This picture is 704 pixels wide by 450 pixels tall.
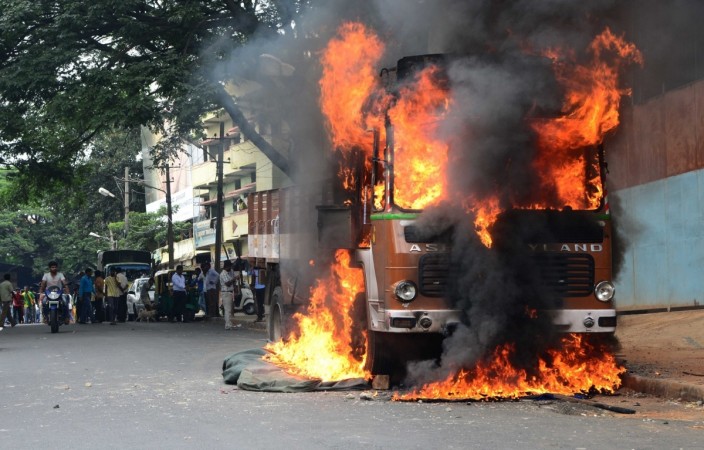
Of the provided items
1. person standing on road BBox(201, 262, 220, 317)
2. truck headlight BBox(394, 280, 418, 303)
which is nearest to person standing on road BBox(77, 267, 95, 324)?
person standing on road BBox(201, 262, 220, 317)

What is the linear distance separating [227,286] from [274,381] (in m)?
13.4

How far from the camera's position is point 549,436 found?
24.9 ft

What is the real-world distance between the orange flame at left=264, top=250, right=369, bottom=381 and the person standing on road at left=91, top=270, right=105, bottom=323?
17677mm

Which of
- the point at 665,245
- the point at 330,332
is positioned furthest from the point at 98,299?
the point at 330,332

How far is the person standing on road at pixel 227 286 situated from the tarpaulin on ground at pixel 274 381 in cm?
1179

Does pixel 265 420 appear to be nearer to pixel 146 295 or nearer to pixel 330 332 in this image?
pixel 330 332

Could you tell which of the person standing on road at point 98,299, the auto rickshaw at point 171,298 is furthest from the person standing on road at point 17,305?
the auto rickshaw at point 171,298

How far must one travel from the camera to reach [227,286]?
24.1m

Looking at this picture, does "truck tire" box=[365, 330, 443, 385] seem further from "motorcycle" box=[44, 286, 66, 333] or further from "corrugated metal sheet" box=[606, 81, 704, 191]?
"motorcycle" box=[44, 286, 66, 333]

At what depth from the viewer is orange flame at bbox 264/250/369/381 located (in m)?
11.3

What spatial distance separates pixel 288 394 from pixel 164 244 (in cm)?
5349

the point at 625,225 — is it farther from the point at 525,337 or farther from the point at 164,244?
the point at 164,244

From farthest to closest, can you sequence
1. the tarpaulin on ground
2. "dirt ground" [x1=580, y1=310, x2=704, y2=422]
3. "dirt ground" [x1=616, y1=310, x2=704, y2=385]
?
"dirt ground" [x1=616, y1=310, x2=704, y2=385] < the tarpaulin on ground < "dirt ground" [x1=580, y1=310, x2=704, y2=422]

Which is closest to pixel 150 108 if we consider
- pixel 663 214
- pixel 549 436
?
pixel 663 214
